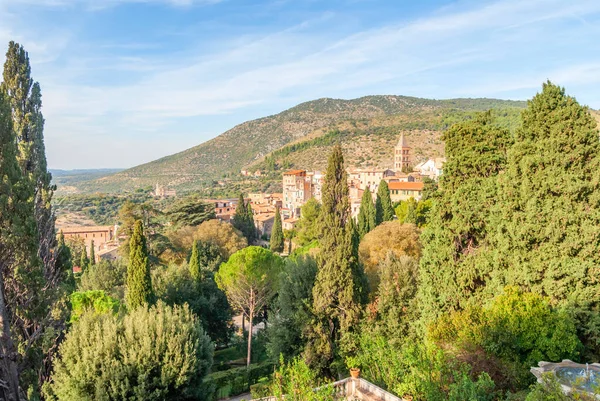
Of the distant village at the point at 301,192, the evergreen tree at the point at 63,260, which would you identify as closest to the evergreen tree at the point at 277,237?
the distant village at the point at 301,192

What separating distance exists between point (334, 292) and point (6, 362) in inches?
403

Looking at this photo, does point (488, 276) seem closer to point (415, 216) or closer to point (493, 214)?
point (493, 214)

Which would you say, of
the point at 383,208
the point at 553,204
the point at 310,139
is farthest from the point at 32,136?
the point at 310,139

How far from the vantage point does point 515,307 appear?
10219 mm

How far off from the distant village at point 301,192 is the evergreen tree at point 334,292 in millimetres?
40970

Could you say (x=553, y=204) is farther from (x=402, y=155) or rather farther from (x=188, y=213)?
(x=402, y=155)

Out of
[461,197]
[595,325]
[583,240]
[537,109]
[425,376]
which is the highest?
[537,109]

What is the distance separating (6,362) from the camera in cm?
759

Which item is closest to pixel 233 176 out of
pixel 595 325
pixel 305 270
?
pixel 305 270

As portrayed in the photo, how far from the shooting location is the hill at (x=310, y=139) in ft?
342

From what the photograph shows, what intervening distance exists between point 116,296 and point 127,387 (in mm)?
13870

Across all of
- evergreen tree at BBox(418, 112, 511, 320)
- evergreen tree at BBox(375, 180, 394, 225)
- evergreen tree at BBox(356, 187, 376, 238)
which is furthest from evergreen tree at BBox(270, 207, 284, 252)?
evergreen tree at BBox(418, 112, 511, 320)

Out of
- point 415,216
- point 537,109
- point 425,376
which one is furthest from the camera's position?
point 415,216

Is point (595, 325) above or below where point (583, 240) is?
below
